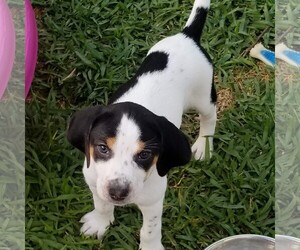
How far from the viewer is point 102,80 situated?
3.93m

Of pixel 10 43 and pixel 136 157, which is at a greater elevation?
pixel 10 43

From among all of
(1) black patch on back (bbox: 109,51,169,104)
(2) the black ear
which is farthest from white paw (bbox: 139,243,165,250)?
(1) black patch on back (bbox: 109,51,169,104)

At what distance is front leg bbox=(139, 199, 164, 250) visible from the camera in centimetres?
314

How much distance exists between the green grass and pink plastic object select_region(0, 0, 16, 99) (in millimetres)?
549

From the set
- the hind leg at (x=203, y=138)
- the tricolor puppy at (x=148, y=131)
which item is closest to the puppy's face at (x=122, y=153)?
the tricolor puppy at (x=148, y=131)

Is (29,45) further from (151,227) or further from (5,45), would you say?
(151,227)

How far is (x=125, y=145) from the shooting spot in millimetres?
2740

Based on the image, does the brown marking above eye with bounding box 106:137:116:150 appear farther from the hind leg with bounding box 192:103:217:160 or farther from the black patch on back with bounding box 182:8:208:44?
the hind leg with bounding box 192:103:217:160

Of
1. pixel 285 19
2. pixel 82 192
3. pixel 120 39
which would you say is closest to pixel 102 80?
pixel 120 39

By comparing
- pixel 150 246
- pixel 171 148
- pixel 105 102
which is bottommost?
pixel 150 246

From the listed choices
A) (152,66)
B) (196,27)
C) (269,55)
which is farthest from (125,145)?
(269,55)

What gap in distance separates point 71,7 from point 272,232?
5.60 ft

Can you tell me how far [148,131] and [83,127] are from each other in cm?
26

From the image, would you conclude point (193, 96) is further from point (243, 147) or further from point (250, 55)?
point (250, 55)
